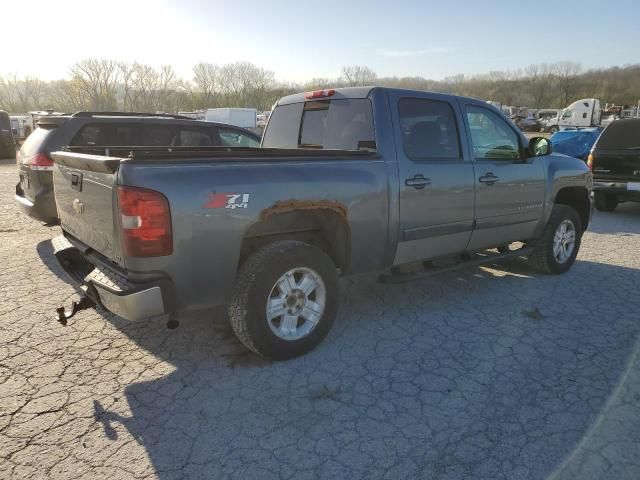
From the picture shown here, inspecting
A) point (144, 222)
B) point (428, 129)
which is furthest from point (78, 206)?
point (428, 129)

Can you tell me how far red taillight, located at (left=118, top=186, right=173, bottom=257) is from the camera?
2660 mm

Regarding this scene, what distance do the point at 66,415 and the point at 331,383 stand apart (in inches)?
63.9

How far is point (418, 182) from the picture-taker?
3914 mm

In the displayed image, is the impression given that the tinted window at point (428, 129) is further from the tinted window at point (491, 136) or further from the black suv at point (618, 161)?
the black suv at point (618, 161)

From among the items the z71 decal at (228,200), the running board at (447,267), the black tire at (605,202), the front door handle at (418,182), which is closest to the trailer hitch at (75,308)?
the z71 decal at (228,200)

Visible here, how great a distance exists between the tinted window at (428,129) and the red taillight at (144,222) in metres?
2.11

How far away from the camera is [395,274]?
4129 millimetres

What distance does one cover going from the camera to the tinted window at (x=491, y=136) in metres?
4.55

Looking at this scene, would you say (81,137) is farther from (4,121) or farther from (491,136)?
(4,121)

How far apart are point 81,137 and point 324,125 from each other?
3.76 m

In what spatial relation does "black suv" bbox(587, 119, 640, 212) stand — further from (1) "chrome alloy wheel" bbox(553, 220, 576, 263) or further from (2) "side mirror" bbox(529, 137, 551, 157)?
(2) "side mirror" bbox(529, 137, 551, 157)

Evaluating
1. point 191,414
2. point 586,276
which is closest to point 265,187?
point 191,414

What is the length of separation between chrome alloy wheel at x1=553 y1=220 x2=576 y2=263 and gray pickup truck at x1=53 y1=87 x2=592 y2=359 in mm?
509

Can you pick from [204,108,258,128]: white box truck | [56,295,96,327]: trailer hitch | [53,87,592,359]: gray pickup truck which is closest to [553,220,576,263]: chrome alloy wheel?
[53,87,592,359]: gray pickup truck
